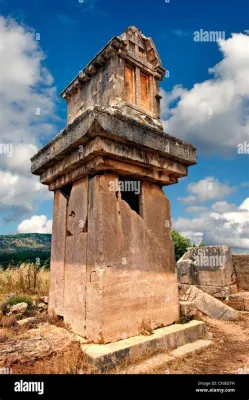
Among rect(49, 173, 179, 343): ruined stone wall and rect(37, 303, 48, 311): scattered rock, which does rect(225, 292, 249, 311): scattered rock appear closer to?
rect(49, 173, 179, 343): ruined stone wall

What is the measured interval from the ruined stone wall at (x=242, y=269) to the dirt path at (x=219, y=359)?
157 inches

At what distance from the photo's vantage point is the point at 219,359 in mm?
3205

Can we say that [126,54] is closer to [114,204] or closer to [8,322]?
[114,204]

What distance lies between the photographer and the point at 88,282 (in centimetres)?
305

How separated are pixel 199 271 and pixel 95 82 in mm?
6677

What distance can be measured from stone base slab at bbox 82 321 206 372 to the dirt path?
0.72 feet

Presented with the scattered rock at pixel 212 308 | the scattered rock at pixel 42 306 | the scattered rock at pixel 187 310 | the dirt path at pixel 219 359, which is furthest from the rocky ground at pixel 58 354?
the scattered rock at pixel 212 308

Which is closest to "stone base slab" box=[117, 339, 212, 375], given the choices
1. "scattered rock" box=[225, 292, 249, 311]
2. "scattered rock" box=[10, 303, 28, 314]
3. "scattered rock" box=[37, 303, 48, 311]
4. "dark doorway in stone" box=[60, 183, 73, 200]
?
"scattered rock" box=[10, 303, 28, 314]

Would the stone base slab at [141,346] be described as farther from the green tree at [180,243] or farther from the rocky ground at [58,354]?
the green tree at [180,243]

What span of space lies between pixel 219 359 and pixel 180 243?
26.9m

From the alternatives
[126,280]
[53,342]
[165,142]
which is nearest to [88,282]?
[126,280]

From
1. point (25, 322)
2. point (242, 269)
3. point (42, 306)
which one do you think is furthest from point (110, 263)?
point (242, 269)
